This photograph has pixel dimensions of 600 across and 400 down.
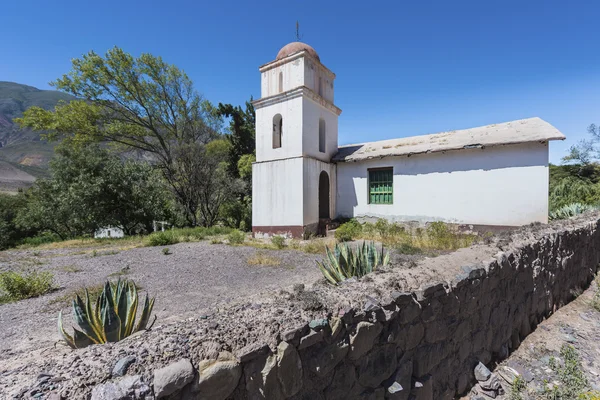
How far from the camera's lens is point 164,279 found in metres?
5.80

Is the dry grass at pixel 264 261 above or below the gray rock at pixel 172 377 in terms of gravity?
below

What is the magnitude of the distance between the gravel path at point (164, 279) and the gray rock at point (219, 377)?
616mm

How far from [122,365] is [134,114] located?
23.2 m

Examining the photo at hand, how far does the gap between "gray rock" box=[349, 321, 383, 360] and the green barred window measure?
1013 cm

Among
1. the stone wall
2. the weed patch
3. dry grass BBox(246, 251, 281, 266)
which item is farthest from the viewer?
the weed patch

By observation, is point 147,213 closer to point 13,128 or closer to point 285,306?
point 285,306

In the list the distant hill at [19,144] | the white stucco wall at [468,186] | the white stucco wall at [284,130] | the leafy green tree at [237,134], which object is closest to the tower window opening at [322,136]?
the white stucco wall at [468,186]

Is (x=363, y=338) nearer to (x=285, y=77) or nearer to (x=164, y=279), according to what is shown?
(x=164, y=279)

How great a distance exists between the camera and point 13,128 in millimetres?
92938

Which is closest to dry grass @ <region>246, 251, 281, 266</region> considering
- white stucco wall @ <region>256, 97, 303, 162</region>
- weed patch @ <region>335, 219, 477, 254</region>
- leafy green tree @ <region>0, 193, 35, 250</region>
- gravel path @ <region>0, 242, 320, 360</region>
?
gravel path @ <region>0, 242, 320, 360</region>

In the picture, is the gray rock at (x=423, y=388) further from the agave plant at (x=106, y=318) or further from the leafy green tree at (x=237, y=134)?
the leafy green tree at (x=237, y=134)

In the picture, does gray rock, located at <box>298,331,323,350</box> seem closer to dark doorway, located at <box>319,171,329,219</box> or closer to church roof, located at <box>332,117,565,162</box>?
church roof, located at <box>332,117,565,162</box>

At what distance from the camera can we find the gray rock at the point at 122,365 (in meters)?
1.32

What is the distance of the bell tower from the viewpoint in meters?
11.2
